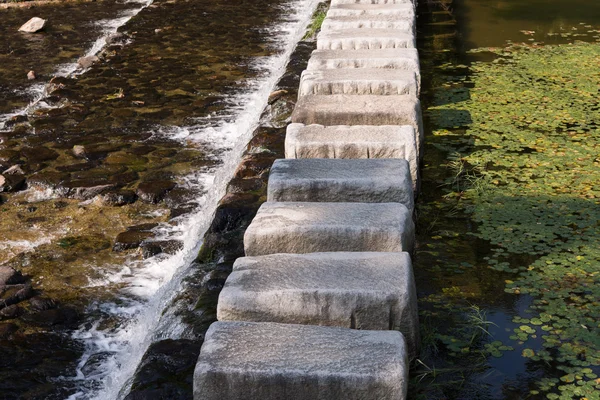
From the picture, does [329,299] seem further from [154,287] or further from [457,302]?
[154,287]

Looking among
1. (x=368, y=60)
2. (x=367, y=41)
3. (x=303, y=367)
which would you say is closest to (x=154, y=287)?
(x=303, y=367)

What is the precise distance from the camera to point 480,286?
13.8ft

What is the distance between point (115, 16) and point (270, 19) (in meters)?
2.25

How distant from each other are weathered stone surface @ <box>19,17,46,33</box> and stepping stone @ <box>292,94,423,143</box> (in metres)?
6.28

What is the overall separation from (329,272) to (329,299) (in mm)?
166

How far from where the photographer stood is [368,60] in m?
6.36

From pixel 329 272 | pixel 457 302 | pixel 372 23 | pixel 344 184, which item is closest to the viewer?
pixel 329 272

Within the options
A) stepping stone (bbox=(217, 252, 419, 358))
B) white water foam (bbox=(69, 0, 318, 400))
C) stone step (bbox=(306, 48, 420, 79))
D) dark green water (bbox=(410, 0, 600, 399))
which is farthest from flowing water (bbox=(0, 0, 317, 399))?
dark green water (bbox=(410, 0, 600, 399))

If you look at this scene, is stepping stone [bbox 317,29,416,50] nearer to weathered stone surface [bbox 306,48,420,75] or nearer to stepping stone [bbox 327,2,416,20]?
weathered stone surface [bbox 306,48,420,75]

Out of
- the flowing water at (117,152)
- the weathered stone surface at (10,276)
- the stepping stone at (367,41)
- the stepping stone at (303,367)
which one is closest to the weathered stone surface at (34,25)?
the flowing water at (117,152)

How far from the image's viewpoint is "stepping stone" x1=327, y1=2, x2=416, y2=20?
7.79 m

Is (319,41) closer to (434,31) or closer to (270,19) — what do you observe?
(434,31)

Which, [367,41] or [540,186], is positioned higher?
[367,41]

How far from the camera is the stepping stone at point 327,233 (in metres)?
3.66
